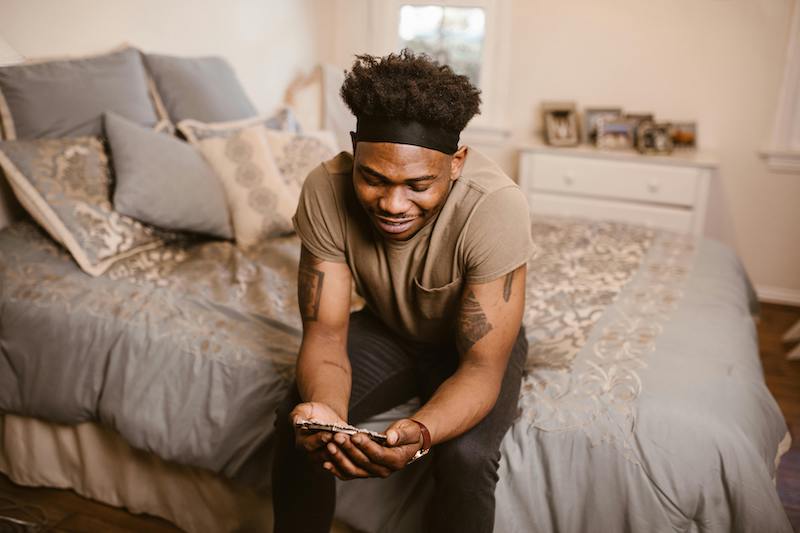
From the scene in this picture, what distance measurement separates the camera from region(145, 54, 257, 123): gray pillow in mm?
2340

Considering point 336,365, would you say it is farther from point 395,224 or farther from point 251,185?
point 251,185

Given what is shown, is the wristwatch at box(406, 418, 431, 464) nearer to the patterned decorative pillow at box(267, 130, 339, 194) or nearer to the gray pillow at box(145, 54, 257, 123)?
the patterned decorative pillow at box(267, 130, 339, 194)

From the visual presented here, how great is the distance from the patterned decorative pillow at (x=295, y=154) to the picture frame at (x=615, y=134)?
1655 millimetres

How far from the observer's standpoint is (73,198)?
5.88 ft

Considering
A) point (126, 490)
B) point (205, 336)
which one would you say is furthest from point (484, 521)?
point (126, 490)

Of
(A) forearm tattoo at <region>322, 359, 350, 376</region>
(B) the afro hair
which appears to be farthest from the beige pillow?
(B) the afro hair

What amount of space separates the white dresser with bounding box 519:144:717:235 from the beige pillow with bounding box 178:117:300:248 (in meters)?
1.66

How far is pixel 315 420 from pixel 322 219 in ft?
1.33

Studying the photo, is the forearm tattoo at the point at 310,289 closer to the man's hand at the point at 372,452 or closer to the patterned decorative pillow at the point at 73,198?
the man's hand at the point at 372,452

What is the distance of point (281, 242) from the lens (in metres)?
2.12

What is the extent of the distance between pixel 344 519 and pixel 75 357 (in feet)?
2.52

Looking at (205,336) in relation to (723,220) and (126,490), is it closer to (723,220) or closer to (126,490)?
(126,490)

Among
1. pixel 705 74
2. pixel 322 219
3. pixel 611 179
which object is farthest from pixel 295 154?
pixel 705 74

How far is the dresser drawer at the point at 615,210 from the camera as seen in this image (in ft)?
10.5
